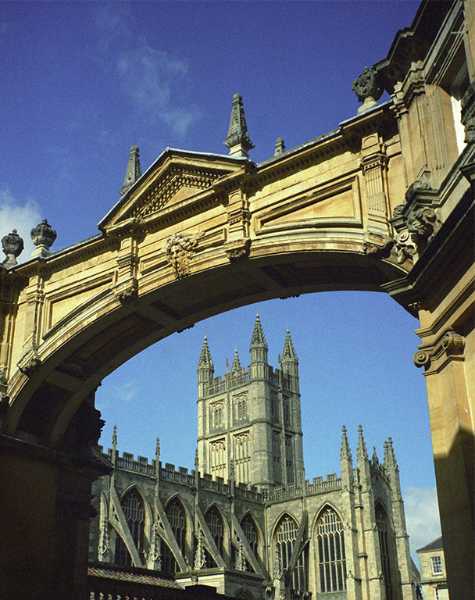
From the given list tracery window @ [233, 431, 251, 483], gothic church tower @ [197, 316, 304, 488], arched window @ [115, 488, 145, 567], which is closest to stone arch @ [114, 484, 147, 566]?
arched window @ [115, 488, 145, 567]

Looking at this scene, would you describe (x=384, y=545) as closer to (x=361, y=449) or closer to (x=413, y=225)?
(x=361, y=449)

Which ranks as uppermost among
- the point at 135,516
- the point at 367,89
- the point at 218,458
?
the point at 218,458

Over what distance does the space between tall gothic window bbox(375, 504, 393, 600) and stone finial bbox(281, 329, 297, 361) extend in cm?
2839

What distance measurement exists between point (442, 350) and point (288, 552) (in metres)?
65.2

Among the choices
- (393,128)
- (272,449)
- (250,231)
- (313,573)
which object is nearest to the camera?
(393,128)

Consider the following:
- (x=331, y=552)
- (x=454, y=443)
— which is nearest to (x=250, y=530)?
(x=331, y=552)

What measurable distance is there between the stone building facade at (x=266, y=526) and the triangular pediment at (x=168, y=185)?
38.6 metres

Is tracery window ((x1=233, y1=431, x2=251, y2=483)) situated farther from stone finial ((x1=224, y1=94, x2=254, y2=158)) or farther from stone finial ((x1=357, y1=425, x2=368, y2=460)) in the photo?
stone finial ((x1=224, y1=94, x2=254, y2=158))

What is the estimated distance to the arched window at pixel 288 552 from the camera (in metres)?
69.7

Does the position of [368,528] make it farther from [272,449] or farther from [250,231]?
[250,231]

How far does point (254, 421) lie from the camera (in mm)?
87688

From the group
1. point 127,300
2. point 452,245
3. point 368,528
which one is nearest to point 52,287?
point 127,300

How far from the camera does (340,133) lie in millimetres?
12992

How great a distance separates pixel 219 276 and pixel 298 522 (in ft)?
199
